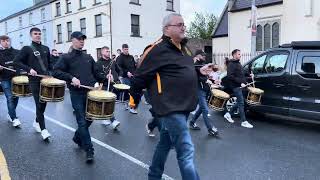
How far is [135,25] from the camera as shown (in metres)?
34.3

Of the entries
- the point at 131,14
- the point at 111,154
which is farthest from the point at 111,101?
the point at 131,14

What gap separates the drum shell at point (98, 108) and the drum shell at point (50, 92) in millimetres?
969

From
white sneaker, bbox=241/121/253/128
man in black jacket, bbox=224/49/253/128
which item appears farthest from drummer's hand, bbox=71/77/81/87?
white sneaker, bbox=241/121/253/128

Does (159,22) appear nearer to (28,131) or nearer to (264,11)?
(264,11)

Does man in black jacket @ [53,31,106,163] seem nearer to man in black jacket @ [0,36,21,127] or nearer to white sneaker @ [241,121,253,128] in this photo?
man in black jacket @ [0,36,21,127]

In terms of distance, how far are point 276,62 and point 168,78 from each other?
613 centimetres

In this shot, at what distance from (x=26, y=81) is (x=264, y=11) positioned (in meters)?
19.7

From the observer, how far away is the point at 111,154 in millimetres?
6879

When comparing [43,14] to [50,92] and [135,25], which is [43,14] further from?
[50,92]

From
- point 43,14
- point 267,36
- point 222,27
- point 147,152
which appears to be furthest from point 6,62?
point 43,14

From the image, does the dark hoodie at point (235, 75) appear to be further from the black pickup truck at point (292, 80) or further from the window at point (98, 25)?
the window at point (98, 25)

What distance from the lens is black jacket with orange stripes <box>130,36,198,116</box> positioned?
14.6 ft

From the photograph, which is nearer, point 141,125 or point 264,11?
point 141,125

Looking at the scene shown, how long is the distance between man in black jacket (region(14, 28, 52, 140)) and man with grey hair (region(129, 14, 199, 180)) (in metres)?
3.58
